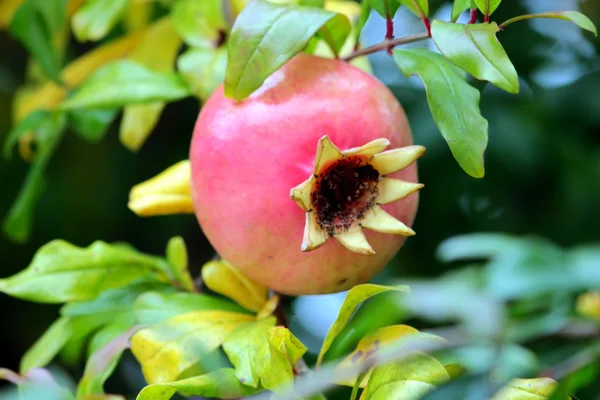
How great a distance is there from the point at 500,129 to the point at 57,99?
55 centimetres

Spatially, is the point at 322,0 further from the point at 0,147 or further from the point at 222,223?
the point at 0,147

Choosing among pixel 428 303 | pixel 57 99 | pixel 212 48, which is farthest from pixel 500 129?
pixel 428 303

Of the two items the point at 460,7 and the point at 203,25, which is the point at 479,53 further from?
the point at 203,25

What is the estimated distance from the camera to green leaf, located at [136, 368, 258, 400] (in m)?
0.42

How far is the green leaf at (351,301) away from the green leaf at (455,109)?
9 centimetres

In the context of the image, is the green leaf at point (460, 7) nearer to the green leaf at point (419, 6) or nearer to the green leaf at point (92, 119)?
the green leaf at point (419, 6)

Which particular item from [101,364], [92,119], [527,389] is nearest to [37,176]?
[92,119]

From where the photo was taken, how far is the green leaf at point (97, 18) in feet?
2.16

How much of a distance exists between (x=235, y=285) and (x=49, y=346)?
0.17 m

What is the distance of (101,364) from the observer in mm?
473

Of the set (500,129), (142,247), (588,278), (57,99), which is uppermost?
(588,278)

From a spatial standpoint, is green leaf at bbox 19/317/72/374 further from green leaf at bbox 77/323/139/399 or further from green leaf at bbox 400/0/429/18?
green leaf at bbox 400/0/429/18

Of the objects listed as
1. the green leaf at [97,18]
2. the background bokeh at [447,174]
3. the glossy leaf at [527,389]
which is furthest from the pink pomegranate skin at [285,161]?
the background bokeh at [447,174]

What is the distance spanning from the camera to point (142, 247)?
1.00 meters
